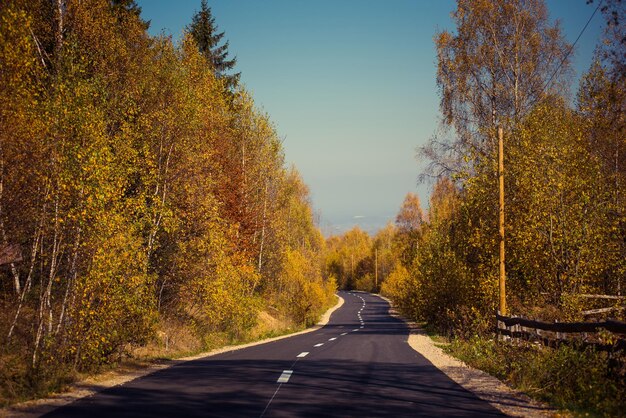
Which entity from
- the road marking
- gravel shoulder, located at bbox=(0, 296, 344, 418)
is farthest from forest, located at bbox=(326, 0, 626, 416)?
gravel shoulder, located at bbox=(0, 296, 344, 418)

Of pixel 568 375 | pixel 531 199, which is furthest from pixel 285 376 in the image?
pixel 531 199

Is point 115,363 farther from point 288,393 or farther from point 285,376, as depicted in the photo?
point 288,393

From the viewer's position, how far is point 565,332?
12688 mm

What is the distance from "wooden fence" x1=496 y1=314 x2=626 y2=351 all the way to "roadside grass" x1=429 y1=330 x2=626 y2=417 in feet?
0.62

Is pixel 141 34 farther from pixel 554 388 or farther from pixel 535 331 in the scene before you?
pixel 554 388

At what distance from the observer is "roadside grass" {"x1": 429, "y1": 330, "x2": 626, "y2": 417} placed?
9.68m

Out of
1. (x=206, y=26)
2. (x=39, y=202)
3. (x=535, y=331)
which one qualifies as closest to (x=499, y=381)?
(x=535, y=331)

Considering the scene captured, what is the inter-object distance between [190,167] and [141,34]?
8.13 metres

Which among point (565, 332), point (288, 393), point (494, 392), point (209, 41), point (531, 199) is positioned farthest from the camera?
point (209, 41)

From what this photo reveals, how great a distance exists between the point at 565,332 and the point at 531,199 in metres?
8.98

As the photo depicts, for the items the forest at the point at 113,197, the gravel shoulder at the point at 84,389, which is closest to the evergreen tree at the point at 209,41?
the forest at the point at 113,197

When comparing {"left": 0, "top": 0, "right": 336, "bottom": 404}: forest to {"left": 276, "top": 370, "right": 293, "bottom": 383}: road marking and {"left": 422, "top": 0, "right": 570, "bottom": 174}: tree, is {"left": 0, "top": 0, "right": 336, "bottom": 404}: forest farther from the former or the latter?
{"left": 422, "top": 0, "right": 570, "bottom": 174}: tree

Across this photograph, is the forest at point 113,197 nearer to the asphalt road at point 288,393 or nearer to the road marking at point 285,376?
the asphalt road at point 288,393

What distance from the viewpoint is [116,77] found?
2173cm
